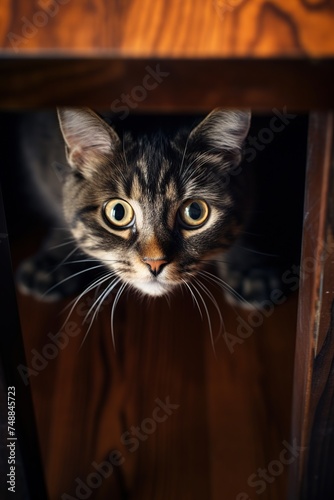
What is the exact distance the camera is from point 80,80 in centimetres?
50

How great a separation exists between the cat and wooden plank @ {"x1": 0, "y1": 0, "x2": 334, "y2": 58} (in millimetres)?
301

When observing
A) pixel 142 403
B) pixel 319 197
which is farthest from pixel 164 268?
pixel 319 197

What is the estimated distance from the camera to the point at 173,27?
0.51m

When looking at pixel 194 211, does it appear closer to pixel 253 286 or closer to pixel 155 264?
pixel 155 264

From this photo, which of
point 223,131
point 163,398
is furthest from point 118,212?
point 163,398

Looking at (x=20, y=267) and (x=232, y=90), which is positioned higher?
(x=232, y=90)

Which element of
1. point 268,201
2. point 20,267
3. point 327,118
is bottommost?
point 20,267

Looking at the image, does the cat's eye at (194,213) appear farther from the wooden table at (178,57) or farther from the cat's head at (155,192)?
the wooden table at (178,57)

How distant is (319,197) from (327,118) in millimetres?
75

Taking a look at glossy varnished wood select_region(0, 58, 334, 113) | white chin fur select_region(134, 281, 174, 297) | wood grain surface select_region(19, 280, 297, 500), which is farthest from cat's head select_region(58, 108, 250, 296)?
glossy varnished wood select_region(0, 58, 334, 113)

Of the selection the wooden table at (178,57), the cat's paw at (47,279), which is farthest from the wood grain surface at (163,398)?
the wooden table at (178,57)

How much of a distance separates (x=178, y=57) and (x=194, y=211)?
0.46 metres

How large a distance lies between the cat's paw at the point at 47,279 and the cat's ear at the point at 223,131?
489 mm

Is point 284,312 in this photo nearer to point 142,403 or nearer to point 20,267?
point 142,403
